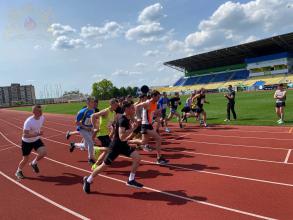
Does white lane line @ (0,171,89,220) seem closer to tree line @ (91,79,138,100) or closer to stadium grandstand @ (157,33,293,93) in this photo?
stadium grandstand @ (157,33,293,93)

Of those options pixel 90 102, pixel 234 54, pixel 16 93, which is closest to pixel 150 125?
pixel 90 102

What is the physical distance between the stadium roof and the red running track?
6024cm

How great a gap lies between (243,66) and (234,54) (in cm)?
463

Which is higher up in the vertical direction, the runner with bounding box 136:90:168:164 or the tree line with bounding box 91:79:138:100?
the tree line with bounding box 91:79:138:100

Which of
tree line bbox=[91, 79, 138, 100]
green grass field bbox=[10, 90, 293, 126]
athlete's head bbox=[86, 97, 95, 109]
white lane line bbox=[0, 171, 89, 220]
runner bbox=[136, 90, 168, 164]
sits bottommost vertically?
white lane line bbox=[0, 171, 89, 220]

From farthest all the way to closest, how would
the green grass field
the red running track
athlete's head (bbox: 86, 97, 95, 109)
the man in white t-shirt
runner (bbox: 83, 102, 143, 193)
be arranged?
the green grass field → athlete's head (bbox: 86, 97, 95, 109) → the man in white t-shirt → runner (bbox: 83, 102, 143, 193) → the red running track

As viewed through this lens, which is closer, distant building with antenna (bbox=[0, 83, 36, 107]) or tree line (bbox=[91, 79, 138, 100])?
tree line (bbox=[91, 79, 138, 100])

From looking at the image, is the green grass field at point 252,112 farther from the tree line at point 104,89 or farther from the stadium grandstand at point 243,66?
the tree line at point 104,89

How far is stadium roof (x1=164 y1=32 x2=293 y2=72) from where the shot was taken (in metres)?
66.4

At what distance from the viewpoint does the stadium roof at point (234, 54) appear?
6644 cm

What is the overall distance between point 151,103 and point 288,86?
53.8m

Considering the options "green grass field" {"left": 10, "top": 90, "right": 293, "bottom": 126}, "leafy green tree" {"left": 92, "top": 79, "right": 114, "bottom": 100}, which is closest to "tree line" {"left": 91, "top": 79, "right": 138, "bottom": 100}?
"leafy green tree" {"left": 92, "top": 79, "right": 114, "bottom": 100}

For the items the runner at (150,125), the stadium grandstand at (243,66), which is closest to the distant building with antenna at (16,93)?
the stadium grandstand at (243,66)

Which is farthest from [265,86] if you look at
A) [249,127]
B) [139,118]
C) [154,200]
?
[154,200]
